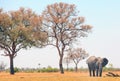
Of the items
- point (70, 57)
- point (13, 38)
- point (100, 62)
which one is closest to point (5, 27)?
point (13, 38)

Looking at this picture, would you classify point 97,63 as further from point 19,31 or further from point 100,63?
point 19,31

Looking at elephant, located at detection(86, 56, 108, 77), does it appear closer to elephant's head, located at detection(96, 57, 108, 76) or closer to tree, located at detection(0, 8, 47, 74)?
elephant's head, located at detection(96, 57, 108, 76)

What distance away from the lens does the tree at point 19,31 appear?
246ft

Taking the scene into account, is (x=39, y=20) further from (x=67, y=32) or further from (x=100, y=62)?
(x=100, y=62)

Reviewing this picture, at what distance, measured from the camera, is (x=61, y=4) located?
76000mm

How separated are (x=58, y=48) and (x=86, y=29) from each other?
271 inches

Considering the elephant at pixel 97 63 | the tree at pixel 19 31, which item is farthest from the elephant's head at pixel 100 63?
the tree at pixel 19 31

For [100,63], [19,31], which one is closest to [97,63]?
[100,63]

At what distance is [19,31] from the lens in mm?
75625

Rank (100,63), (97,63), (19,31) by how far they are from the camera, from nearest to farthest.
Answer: (100,63) → (97,63) → (19,31)

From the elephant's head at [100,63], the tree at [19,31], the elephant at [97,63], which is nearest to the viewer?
the elephant's head at [100,63]

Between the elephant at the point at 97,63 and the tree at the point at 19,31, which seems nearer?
the elephant at the point at 97,63

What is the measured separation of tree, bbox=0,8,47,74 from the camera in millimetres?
75000

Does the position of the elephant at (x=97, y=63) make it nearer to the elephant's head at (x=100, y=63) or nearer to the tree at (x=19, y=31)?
the elephant's head at (x=100, y=63)
